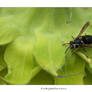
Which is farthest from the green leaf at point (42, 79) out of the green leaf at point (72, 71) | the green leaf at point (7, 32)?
the green leaf at point (7, 32)

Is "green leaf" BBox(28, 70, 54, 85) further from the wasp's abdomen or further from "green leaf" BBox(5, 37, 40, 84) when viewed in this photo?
the wasp's abdomen

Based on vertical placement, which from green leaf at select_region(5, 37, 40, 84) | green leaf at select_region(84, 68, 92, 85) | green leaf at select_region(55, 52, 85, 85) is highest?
green leaf at select_region(5, 37, 40, 84)

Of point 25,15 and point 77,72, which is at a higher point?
point 25,15

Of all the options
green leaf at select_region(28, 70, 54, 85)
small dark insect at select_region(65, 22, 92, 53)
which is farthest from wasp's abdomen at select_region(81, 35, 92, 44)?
green leaf at select_region(28, 70, 54, 85)

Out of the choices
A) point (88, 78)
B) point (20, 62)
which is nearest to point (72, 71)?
point (88, 78)

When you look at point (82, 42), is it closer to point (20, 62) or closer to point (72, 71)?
point (72, 71)

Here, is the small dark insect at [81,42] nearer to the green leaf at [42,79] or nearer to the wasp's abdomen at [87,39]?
the wasp's abdomen at [87,39]
